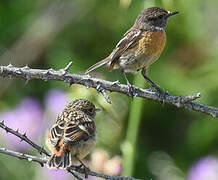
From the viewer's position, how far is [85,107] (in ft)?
20.0

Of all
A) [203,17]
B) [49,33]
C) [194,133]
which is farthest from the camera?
[49,33]

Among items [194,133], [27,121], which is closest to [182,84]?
[194,133]

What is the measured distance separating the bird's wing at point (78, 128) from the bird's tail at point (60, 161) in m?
0.17

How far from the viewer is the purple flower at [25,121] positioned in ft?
24.0

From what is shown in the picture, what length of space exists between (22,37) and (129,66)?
4.20m

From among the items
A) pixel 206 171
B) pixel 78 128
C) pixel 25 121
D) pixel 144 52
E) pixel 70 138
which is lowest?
pixel 70 138

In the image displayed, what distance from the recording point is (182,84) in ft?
28.2

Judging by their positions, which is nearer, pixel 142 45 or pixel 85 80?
pixel 85 80

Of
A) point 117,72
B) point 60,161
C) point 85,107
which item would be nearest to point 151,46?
point 85,107

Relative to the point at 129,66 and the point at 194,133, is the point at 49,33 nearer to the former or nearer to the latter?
the point at 194,133

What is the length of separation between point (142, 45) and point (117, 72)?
3018 mm

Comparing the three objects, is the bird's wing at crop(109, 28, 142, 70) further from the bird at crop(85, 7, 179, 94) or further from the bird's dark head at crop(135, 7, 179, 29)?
the bird's dark head at crop(135, 7, 179, 29)

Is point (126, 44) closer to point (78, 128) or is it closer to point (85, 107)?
point (85, 107)

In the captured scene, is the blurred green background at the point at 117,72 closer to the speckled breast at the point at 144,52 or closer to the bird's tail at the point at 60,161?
the speckled breast at the point at 144,52
